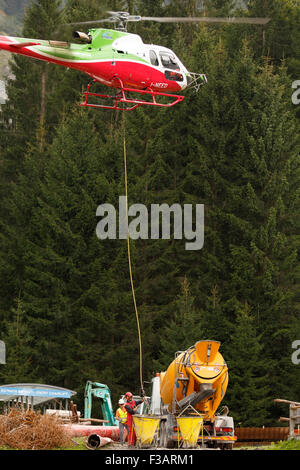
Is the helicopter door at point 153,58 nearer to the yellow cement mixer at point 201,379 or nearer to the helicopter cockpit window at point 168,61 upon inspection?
the helicopter cockpit window at point 168,61

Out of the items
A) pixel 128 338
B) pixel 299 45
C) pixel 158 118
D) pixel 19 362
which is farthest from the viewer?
pixel 299 45

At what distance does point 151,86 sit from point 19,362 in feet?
70.1

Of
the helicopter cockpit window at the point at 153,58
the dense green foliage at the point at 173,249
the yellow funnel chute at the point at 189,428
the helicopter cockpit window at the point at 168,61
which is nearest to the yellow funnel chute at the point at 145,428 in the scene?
the yellow funnel chute at the point at 189,428

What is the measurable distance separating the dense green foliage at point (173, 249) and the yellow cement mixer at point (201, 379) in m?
21.3

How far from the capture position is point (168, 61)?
27.5 meters

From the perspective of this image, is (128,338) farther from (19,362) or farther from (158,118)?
(158,118)

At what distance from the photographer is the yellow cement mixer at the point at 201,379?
752 inches

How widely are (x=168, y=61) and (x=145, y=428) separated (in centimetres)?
1388

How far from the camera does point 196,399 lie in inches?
753

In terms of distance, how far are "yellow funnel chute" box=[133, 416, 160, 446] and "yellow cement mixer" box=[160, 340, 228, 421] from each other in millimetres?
Result: 1714

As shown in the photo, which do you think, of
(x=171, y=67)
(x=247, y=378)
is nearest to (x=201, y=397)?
(x=171, y=67)

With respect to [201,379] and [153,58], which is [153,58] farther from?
[201,379]

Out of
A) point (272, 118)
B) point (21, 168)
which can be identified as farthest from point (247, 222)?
point (21, 168)

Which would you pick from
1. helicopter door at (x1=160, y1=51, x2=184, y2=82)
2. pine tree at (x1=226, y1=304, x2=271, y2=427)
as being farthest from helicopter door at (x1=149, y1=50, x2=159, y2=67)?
pine tree at (x1=226, y1=304, x2=271, y2=427)
